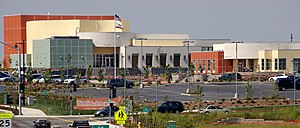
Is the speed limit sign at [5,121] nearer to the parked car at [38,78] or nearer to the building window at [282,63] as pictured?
the parked car at [38,78]

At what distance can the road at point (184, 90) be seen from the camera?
8932 centimetres

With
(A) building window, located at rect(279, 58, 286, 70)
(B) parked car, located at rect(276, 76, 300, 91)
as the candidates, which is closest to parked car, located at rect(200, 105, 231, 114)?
(B) parked car, located at rect(276, 76, 300, 91)

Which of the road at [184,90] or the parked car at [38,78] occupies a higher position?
the parked car at [38,78]

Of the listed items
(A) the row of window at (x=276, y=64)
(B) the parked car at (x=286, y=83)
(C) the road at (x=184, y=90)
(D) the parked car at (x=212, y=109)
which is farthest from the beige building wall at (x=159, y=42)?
(D) the parked car at (x=212, y=109)

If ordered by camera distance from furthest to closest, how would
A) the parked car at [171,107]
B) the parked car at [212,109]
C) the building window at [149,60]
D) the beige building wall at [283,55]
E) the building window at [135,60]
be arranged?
the building window at [149,60], the building window at [135,60], the beige building wall at [283,55], the parked car at [171,107], the parked car at [212,109]

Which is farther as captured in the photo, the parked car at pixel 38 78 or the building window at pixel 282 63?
the building window at pixel 282 63

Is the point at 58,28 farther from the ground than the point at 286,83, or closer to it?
farther from the ground

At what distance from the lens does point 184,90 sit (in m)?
103

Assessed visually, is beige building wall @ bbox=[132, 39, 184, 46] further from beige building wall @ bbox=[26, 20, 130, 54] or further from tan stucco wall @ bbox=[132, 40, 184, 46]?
beige building wall @ bbox=[26, 20, 130, 54]

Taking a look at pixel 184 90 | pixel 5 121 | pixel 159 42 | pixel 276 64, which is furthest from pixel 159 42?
pixel 5 121

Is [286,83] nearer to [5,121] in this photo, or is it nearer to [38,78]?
[38,78]

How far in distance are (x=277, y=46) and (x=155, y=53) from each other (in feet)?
86.5

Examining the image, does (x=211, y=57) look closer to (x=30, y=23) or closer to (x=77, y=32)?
(x=77, y=32)

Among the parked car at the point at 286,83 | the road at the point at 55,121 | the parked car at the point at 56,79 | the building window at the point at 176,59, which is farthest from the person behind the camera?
the building window at the point at 176,59
